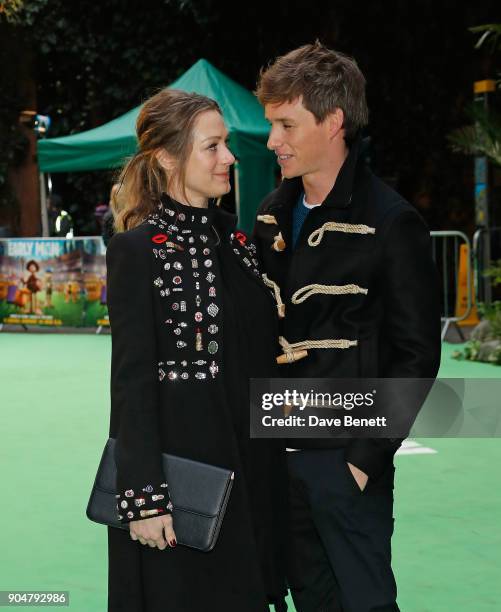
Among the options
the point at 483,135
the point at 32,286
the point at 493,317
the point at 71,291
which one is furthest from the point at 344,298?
the point at 32,286

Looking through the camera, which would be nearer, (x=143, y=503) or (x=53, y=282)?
(x=143, y=503)

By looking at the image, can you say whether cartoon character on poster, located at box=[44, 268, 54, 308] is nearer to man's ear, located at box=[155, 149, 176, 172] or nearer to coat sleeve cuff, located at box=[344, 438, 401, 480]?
man's ear, located at box=[155, 149, 176, 172]

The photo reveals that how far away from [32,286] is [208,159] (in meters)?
13.5

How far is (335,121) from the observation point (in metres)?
3.32

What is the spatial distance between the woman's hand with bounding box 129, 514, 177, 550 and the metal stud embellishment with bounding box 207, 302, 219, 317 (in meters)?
0.55

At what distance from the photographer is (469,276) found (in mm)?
13797

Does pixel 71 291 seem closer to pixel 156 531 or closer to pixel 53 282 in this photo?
pixel 53 282

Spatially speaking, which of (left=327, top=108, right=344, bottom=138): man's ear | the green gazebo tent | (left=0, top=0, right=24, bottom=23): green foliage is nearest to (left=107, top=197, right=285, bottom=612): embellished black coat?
(left=327, top=108, right=344, bottom=138): man's ear

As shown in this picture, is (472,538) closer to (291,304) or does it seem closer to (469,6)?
(291,304)

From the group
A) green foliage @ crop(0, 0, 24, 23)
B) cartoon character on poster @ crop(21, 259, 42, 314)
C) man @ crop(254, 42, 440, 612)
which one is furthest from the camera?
green foliage @ crop(0, 0, 24, 23)

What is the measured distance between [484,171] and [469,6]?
18.8 ft

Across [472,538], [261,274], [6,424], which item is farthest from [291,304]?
[6,424]

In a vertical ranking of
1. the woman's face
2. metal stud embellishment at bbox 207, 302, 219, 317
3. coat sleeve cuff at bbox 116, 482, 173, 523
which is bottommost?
coat sleeve cuff at bbox 116, 482, 173, 523

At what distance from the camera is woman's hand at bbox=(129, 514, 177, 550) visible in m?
2.98
